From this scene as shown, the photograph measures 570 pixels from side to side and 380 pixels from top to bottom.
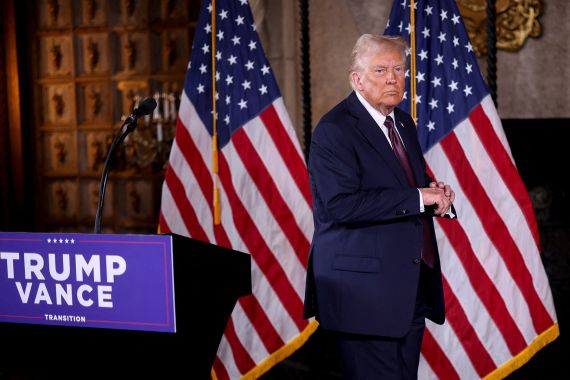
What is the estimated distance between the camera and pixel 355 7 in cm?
552

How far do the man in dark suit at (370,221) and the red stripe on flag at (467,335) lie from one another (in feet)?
3.66

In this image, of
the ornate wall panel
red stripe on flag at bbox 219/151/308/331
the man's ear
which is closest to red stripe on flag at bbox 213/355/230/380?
red stripe on flag at bbox 219/151/308/331

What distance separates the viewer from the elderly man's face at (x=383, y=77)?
2.44m

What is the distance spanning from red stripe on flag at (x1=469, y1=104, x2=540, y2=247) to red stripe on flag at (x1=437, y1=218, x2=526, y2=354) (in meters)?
0.30

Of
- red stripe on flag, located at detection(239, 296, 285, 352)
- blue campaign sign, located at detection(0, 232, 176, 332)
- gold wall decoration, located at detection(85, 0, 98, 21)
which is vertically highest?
gold wall decoration, located at detection(85, 0, 98, 21)

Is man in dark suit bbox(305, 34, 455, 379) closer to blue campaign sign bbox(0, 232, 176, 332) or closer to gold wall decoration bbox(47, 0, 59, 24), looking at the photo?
blue campaign sign bbox(0, 232, 176, 332)

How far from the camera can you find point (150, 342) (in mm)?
2316

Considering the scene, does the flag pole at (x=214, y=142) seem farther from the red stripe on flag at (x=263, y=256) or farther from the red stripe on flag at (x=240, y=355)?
the red stripe on flag at (x=240, y=355)

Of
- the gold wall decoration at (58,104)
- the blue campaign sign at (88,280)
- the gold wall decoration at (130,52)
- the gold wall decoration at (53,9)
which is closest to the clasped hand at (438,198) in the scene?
the blue campaign sign at (88,280)

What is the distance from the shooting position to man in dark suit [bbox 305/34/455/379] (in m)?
2.39

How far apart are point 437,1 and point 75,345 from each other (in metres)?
2.40

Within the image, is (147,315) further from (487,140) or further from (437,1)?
(437,1)

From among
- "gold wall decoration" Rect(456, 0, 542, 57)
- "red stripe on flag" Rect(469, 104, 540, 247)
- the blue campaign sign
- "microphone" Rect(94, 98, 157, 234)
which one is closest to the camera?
the blue campaign sign

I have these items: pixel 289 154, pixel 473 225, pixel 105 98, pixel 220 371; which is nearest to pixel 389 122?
pixel 473 225
